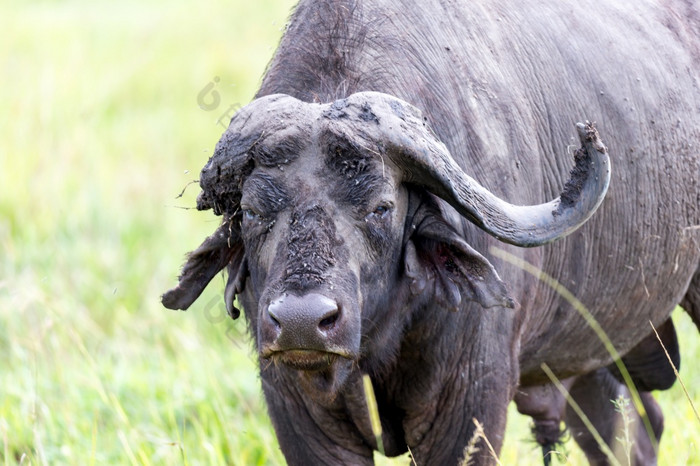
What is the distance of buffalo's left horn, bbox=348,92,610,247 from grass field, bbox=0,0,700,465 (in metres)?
1.04

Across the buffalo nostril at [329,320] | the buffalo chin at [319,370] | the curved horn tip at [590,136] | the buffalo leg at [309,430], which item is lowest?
the buffalo leg at [309,430]

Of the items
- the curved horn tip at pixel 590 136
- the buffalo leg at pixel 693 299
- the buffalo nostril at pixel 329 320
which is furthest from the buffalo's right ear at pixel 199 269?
the buffalo leg at pixel 693 299

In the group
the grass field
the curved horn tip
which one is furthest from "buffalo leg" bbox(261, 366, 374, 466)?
the curved horn tip

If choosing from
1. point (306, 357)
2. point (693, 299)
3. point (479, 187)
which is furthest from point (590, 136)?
point (693, 299)

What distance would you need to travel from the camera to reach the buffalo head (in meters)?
3.70

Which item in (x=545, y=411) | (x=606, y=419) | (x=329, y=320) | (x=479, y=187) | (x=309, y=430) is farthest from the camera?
(x=606, y=419)

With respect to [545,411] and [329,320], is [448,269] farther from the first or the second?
[545,411]

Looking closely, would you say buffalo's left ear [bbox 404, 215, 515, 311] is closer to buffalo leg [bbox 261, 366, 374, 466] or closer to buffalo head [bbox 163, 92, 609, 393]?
buffalo head [bbox 163, 92, 609, 393]

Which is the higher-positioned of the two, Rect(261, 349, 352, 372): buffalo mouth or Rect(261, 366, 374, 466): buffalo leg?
Rect(261, 349, 352, 372): buffalo mouth

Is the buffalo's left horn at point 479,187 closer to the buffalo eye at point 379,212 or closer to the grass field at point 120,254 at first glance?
the buffalo eye at point 379,212

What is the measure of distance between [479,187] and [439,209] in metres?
0.24

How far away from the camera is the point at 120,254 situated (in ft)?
32.9

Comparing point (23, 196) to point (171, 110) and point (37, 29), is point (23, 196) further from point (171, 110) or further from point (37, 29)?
point (37, 29)

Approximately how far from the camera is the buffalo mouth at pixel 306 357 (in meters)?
3.68
